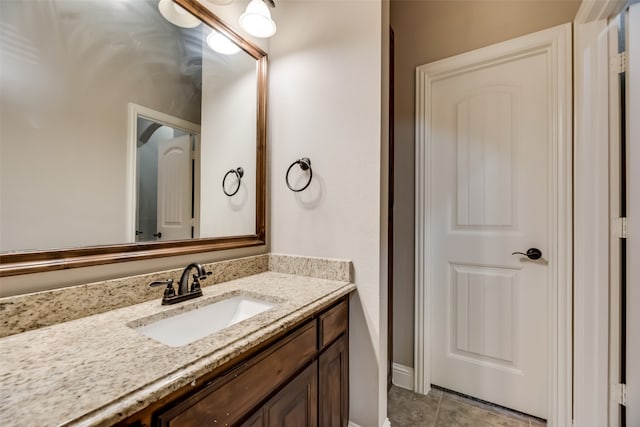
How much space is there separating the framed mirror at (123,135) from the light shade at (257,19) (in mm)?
127

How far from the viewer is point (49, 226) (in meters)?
0.86

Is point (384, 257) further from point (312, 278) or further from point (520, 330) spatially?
point (520, 330)

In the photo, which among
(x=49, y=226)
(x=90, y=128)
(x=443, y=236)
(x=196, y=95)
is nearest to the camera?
(x=49, y=226)

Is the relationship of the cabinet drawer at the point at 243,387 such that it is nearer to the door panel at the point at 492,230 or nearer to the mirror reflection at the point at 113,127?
the mirror reflection at the point at 113,127

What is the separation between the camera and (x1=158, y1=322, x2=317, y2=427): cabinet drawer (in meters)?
0.61

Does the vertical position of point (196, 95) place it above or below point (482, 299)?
above

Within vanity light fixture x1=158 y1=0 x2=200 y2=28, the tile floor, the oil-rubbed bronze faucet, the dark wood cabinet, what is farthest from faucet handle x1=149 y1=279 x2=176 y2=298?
the tile floor

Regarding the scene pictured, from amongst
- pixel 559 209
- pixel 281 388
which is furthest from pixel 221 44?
pixel 559 209

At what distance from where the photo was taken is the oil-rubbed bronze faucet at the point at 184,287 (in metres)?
1.01

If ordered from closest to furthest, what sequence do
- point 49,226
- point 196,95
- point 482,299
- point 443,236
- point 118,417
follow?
point 118,417, point 49,226, point 196,95, point 482,299, point 443,236

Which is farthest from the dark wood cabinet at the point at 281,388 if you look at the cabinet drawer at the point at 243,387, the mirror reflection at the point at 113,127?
the mirror reflection at the point at 113,127

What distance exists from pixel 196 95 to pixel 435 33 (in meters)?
1.58

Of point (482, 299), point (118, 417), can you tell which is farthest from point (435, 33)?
point (118, 417)

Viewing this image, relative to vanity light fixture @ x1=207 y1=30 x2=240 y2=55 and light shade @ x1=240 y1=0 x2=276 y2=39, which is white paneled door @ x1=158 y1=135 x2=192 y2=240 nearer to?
vanity light fixture @ x1=207 y1=30 x2=240 y2=55
